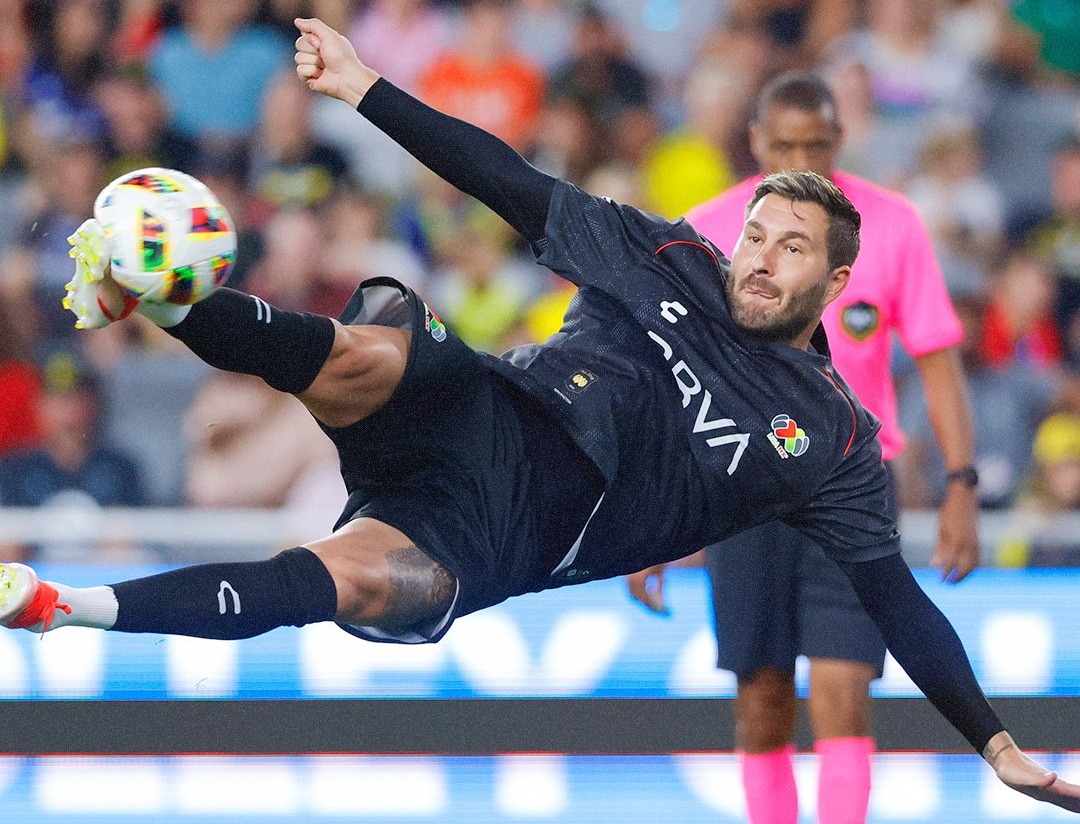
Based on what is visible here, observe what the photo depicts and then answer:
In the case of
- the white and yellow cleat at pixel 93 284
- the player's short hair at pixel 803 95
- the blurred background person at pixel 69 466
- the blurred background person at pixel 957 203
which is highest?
the blurred background person at pixel 957 203

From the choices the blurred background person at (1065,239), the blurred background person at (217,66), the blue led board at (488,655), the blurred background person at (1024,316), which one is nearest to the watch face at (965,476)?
the blue led board at (488,655)

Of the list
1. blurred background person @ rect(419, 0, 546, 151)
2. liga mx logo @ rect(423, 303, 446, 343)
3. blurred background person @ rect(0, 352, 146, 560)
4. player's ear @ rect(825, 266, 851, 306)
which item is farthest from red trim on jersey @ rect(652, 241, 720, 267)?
blurred background person @ rect(419, 0, 546, 151)

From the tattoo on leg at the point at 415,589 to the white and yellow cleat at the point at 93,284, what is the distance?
684 mm

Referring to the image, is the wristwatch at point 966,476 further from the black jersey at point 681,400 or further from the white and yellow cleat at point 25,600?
the white and yellow cleat at point 25,600

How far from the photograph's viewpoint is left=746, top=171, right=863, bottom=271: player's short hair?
3354 mm

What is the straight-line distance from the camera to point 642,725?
4.61 metres

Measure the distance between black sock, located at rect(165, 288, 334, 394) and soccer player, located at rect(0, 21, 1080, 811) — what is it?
0.02 metres

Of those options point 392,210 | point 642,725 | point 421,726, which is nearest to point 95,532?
point 421,726

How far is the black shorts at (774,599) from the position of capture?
154 inches

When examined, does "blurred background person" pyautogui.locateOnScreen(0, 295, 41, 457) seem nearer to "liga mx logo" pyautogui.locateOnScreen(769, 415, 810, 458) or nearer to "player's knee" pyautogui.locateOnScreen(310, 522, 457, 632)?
"player's knee" pyautogui.locateOnScreen(310, 522, 457, 632)

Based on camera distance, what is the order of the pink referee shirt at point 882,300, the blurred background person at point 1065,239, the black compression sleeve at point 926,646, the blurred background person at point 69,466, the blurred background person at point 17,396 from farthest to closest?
the blurred background person at point 1065,239, the blurred background person at point 17,396, the blurred background person at point 69,466, the pink referee shirt at point 882,300, the black compression sleeve at point 926,646

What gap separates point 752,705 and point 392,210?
3661 millimetres

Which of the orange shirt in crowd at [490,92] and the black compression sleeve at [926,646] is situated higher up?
the orange shirt in crowd at [490,92]

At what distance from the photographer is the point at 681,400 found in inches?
133
